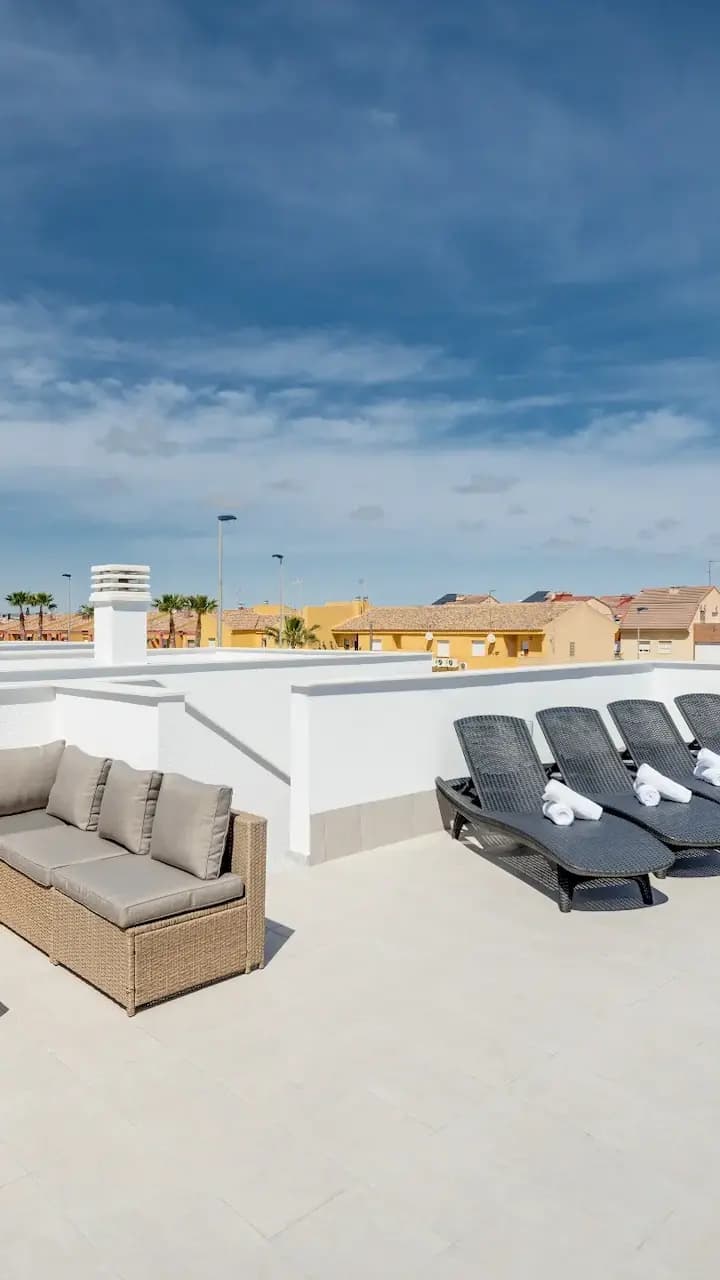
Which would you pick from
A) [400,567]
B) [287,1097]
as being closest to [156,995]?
[287,1097]

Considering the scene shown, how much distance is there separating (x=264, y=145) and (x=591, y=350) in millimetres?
22931

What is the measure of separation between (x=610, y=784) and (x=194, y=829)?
4.11 meters

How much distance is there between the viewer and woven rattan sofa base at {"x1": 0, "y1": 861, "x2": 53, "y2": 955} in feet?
14.4

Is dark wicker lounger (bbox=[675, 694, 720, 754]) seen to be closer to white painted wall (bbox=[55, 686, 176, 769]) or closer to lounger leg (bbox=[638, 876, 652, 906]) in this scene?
lounger leg (bbox=[638, 876, 652, 906])

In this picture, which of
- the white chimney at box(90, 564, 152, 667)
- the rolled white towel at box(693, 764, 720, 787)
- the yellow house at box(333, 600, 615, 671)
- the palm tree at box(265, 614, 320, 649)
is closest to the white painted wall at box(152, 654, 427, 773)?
the white chimney at box(90, 564, 152, 667)

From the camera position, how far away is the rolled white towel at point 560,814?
5.75 metres

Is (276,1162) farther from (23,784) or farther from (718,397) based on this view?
(718,397)

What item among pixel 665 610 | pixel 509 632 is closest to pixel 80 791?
pixel 509 632

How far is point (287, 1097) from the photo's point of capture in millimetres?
3133

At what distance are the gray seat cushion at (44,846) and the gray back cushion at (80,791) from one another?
0.07 metres

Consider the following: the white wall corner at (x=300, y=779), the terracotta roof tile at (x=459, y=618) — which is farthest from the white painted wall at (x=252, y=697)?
the terracotta roof tile at (x=459, y=618)

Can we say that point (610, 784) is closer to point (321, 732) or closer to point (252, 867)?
point (321, 732)

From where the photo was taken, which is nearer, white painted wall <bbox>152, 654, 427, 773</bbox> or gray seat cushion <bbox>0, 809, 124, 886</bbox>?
gray seat cushion <bbox>0, 809, 124, 886</bbox>

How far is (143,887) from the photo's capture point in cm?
399
